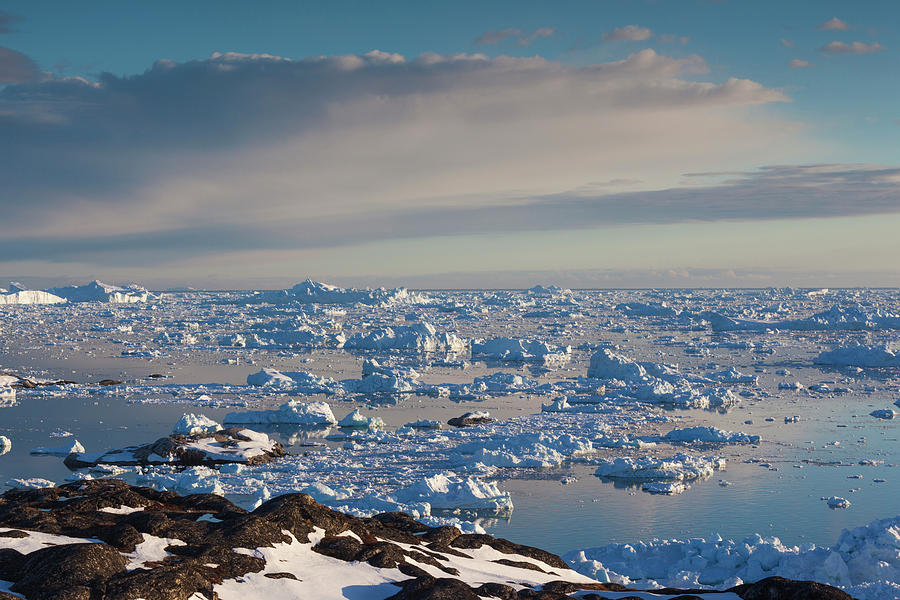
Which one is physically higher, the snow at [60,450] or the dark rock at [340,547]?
the dark rock at [340,547]

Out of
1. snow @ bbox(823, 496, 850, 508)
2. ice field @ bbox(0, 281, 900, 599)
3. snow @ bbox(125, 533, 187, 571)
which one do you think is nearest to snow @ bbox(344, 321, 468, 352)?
ice field @ bbox(0, 281, 900, 599)

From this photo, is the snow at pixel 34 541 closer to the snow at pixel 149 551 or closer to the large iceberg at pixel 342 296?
the snow at pixel 149 551

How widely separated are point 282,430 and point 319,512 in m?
22.3

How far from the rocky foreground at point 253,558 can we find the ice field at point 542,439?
372 cm

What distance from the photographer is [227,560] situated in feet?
36.2

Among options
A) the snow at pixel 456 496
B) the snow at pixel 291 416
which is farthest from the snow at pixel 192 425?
the snow at pixel 456 496

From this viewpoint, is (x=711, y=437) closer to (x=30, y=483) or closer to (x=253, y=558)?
(x=253, y=558)

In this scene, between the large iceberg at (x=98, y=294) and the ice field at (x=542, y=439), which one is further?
the large iceberg at (x=98, y=294)

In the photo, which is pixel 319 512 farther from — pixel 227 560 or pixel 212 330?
pixel 212 330

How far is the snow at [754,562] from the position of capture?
617 inches

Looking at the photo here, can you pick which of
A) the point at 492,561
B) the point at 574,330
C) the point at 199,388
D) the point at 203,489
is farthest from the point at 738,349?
the point at 492,561

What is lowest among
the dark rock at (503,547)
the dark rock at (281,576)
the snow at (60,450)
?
the snow at (60,450)

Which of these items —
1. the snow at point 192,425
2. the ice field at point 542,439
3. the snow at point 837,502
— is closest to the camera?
the ice field at point 542,439

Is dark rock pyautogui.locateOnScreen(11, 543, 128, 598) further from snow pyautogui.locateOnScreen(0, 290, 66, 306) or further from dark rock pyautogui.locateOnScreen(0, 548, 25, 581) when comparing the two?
snow pyautogui.locateOnScreen(0, 290, 66, 306)
